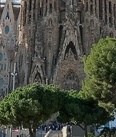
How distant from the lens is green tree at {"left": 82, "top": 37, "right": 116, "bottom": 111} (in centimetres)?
2578

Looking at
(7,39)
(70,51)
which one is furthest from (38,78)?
(7,39)

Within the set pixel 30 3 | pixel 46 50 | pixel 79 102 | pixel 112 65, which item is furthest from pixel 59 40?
pixel 112 65

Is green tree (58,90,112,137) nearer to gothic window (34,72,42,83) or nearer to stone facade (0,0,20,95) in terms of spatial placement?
gothic window (34,72,42,83)

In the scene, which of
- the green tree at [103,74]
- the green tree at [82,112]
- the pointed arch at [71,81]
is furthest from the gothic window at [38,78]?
the green tree at [103,74]

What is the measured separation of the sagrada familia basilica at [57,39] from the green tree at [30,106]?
18.4 meters

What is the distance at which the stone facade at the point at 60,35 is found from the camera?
48938mm

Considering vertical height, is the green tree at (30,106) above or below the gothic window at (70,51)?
below

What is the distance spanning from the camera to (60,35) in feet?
171

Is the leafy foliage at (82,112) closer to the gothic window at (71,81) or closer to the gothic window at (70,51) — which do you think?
the gothic window at (71,81)

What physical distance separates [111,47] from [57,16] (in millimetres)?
27009

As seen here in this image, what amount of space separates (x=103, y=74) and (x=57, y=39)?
2657 centimetres

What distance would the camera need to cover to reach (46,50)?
165ft

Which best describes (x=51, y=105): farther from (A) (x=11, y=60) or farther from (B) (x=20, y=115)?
(A) (x=11, y=60)

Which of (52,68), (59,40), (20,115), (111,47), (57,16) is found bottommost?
(20,115)
